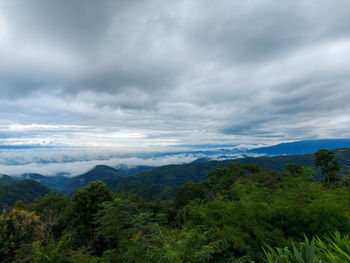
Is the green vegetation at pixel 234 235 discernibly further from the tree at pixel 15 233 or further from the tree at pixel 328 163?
the tree at pixel 328 163

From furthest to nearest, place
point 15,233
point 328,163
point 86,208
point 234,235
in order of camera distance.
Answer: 1. point 328,163
2. point 86,208
3. point 15,233
4. point 234,235

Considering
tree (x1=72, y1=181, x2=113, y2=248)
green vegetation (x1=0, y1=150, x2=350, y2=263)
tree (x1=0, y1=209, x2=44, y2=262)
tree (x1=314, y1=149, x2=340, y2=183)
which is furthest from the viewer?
tree (x1=314, y1=149, x2=340, y2=183)

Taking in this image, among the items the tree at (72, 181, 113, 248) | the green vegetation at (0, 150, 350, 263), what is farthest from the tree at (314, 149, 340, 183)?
the tree at (72, 181, 113, 248)

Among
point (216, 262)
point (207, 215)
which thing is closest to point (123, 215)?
point (207, 215)

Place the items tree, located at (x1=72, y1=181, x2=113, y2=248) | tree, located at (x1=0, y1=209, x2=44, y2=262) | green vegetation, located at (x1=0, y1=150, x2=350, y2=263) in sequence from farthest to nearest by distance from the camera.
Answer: tree, located at (x1=72, y1=181, x2=113, y2=248), tree, located at (x1=0, y1=209, x2=44, y2=262), green vegetation, located at (x1=0, y1=150, x2=350, y2=263)

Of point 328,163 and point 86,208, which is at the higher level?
point 328,163

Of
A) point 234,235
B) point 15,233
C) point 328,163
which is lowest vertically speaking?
point 15,233

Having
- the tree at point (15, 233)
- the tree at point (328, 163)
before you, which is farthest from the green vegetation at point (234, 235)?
the tree at point (328, 163)

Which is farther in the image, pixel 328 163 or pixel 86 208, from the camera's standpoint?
pixel 328 163

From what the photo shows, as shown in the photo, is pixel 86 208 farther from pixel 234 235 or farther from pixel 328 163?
pixel 328 163

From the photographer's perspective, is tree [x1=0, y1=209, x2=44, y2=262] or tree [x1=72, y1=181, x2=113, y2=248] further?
tree [x1=72, y1=181, x2=113, y2=248]

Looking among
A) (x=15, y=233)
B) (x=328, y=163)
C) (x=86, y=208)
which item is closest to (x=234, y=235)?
(x=15, y=233)

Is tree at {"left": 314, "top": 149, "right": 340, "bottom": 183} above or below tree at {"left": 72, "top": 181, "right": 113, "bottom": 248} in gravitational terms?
above

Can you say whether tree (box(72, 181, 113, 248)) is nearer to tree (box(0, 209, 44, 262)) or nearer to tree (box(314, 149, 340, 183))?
tree (box(0, 209, 44, 262))
